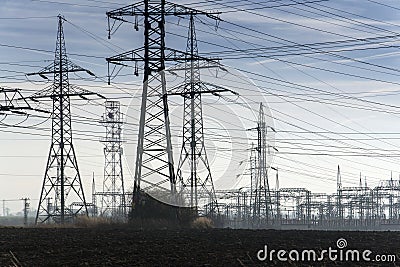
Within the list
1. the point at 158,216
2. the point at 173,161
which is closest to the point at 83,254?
the point at 173,161

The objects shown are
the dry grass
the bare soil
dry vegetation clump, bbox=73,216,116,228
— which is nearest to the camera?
the bare soil

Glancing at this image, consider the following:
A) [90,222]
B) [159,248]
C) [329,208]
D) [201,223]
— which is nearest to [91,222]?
[90,222]

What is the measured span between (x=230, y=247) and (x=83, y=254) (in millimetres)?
6327

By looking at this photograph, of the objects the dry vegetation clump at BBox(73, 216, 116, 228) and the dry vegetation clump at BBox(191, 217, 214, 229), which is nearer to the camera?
the dry vegetation clump at BBox(73, 216, 116, 228)

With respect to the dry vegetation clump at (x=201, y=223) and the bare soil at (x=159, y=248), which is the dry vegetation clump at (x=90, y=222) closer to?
the dry vegetation clump at (x=201, y=223)

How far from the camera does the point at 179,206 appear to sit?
47.3 m

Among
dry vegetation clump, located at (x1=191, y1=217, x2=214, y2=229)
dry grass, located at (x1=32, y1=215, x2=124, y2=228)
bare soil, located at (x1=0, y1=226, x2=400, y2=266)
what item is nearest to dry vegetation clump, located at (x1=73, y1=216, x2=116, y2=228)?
dry grass, located at (x1=32, y1=215, x2=124, y2=228)

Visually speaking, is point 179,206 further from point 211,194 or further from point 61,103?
point 61,103

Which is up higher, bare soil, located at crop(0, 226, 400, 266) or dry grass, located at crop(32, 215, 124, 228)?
dry grass, located at crop(32, 215, 124, 228)

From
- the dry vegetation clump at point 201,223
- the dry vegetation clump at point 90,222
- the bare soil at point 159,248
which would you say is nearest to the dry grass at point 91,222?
the dry vegetation clump at point 90,222

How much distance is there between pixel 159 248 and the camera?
27.5 m

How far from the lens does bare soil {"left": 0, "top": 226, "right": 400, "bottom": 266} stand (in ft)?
75.8

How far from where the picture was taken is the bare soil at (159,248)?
909 inches

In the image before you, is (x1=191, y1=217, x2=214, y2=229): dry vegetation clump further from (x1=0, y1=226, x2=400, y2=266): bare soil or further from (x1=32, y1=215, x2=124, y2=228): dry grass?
(x1=0, y1=226, x2=400, y2=266): bare soil
